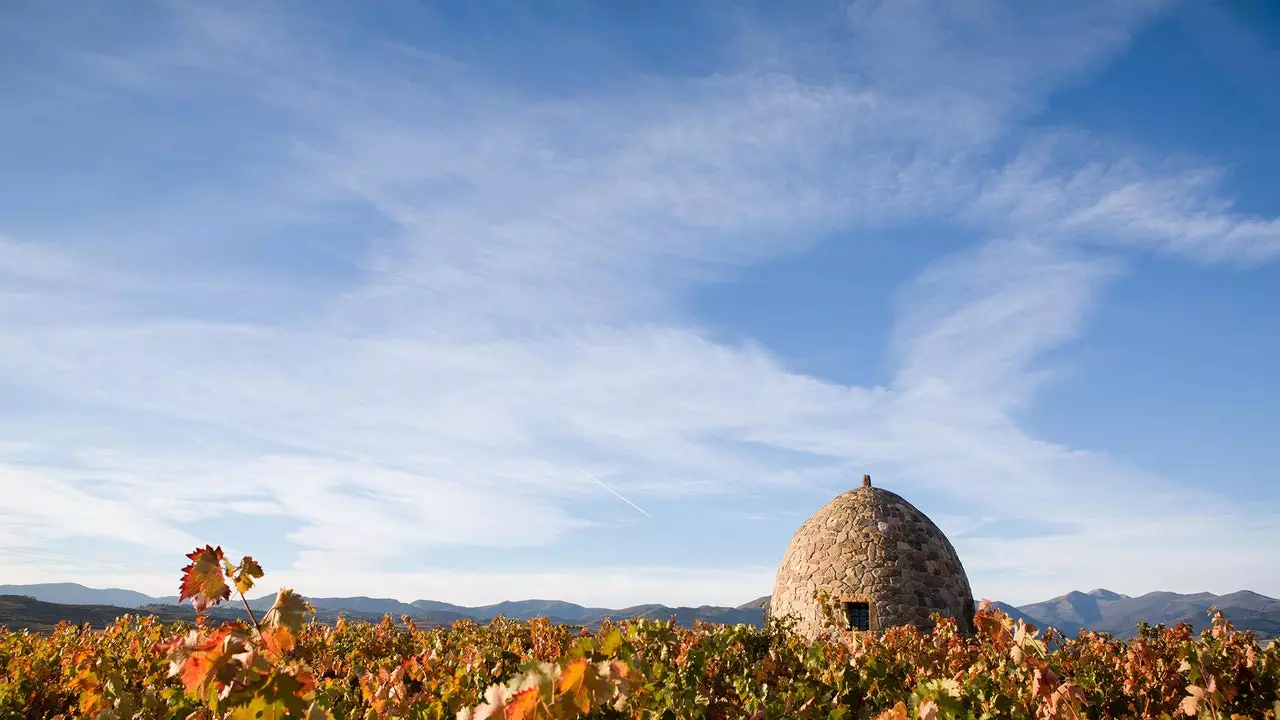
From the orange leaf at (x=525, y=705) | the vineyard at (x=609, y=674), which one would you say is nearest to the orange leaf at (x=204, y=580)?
the vineyard at (x=609, y=674)

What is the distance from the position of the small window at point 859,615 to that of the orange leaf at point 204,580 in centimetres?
1659

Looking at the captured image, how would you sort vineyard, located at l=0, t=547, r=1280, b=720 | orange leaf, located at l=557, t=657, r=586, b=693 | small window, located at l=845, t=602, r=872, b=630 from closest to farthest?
orange leaf, located at l=557, t=657, r=586, b=693, vineyard, located at l=0, t=547, r=1280, b=720, small window, located at l=845, t=602, r=872, b=630

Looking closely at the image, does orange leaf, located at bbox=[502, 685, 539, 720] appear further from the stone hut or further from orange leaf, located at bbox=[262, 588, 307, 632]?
the stone hut

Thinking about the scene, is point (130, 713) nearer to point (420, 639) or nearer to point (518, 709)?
point (518, 709)

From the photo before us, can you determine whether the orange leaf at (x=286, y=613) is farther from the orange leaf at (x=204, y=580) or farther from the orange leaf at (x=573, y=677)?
the orange leaf at (x=573, y=677)

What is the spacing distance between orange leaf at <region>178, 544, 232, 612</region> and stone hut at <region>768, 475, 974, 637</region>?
15455 mm

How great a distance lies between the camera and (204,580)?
2793 mm

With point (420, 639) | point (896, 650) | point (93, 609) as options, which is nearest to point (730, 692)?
point (896, 650)

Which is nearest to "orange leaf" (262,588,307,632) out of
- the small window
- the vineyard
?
the vineyard

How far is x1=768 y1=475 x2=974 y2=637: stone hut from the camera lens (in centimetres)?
1750

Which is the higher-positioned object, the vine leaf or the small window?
the vine leaf

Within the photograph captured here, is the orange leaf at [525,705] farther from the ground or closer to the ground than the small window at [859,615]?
farther from the ground

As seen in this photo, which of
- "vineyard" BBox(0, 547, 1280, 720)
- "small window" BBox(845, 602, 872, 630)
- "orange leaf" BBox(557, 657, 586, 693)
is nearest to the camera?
"orange leaf" BBox(557, 657, 586, 693)

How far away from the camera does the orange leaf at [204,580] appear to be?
279 centimetres
